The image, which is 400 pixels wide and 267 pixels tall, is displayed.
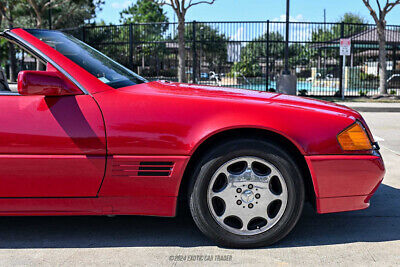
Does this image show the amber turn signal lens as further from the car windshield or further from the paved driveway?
the car windshield

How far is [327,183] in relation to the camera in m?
2.94

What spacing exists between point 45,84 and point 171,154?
34.5 inches

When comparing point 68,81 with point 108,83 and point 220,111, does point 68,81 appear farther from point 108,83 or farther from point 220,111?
point 220,111

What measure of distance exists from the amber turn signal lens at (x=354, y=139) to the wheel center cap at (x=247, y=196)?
2.17 ft

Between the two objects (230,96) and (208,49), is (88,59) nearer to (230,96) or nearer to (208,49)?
(230,96)

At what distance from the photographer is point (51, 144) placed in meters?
2.81

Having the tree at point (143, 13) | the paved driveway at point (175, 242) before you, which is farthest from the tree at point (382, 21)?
the tree at point (143, 13)

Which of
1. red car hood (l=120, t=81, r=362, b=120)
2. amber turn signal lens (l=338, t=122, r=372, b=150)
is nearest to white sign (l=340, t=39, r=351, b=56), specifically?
red car hood (l=120, t=81, r=362, b=120)

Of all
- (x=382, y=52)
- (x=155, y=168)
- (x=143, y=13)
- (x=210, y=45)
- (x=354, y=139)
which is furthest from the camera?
(x=143, y=13)

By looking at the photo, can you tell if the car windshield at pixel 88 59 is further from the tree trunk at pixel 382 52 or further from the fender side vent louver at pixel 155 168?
the tree trunk at pixel 382 52

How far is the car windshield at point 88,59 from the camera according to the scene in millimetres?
3076

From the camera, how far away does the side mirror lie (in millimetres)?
2732

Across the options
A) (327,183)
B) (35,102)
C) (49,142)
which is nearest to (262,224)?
(327,183)

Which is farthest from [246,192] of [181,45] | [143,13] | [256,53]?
[143,13]
